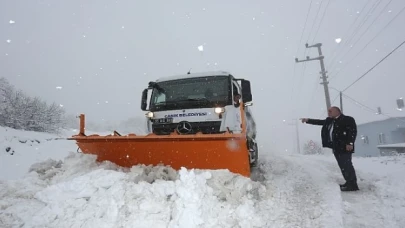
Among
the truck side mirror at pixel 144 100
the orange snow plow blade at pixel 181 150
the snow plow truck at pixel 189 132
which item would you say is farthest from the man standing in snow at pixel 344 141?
the truck side mirror at pixel 144 100

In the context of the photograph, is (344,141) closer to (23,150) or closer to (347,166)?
(347,166)

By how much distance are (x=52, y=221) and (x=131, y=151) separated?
5.29 feet

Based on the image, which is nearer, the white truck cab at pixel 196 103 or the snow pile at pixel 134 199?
the snow pile at pixel 134 199

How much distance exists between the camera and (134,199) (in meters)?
3.79

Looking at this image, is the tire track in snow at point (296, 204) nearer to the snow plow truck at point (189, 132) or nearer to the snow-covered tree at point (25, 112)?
the snow plow truck at point (189, 132)

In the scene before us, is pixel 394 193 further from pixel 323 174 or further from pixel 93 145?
pixel 93 145

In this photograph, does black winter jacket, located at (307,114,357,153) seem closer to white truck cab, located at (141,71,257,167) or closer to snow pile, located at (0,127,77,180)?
white truck cab, located at (141,71,257,167)

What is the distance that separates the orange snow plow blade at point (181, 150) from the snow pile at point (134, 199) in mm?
190

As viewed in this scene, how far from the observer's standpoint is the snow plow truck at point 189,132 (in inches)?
168

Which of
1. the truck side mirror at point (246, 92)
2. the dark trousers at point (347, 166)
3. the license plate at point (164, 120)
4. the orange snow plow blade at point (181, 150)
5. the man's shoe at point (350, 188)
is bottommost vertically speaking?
Result: the man's shoe at point (350, 188)

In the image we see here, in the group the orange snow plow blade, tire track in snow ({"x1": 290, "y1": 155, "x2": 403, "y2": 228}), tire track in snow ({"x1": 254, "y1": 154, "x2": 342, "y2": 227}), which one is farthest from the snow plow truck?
tire track in snow ({"x1": 290, "y1": 155, "x2": 403, "y2": 228})

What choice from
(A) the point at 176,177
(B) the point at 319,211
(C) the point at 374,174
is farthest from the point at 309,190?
(A) the point at 176,177

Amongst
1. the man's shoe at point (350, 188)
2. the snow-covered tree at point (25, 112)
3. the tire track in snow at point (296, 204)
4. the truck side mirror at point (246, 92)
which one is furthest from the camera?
the snow-covered tree at point (25, 112)

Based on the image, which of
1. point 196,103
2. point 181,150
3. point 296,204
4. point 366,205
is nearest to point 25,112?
point 196,103
